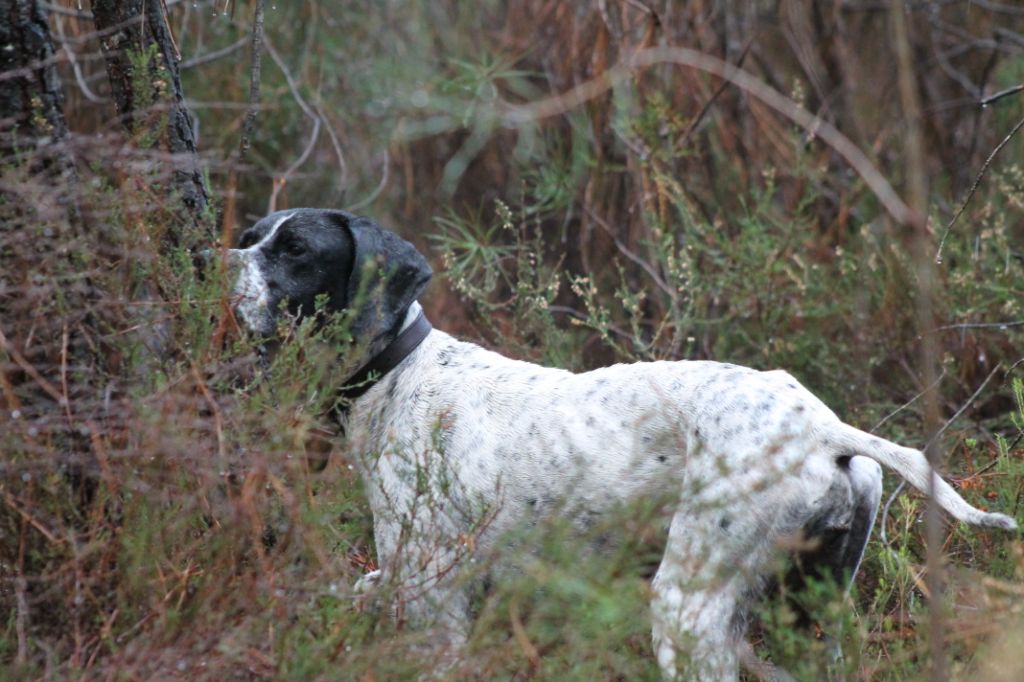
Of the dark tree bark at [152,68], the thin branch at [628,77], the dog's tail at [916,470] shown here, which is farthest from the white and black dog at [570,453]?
the thin branch at [628,77]

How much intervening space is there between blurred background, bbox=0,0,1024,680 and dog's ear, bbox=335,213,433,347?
0.25m

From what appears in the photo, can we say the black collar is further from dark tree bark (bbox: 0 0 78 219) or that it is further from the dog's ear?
dark tree bark (bbox: 0 0 78 219)

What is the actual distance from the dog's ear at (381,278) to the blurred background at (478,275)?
0.82ft

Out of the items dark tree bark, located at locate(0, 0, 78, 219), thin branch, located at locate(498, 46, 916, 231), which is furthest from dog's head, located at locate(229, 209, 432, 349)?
thin branch, located at locate(498, 46, 916, 231)

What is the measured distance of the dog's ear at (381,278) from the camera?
3.52m

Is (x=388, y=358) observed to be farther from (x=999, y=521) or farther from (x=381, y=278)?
(x=999, y=521)

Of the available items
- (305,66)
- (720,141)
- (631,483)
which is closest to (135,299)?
(631,483)

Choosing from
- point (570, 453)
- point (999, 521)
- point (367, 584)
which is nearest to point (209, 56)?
point (570, 453)

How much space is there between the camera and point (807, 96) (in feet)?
24.2

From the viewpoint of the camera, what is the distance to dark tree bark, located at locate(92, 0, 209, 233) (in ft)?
11.0

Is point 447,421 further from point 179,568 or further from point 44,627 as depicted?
point 44,627

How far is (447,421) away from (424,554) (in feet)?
2.19

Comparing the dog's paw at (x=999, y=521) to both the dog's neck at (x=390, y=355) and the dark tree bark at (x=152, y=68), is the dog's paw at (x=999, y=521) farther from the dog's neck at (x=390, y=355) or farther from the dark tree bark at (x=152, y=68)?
the dark tree bark at (x=152, y=68)

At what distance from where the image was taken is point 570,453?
3195 mm
